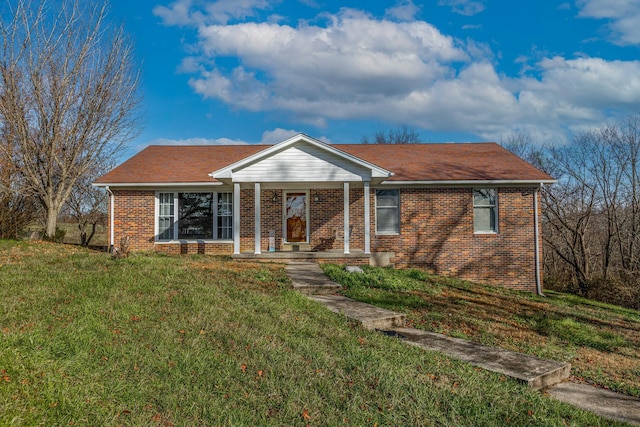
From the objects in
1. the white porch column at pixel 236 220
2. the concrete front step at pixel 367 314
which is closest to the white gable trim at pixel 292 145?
the white porch column at pixel 236 220

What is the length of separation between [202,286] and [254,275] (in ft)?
6.50

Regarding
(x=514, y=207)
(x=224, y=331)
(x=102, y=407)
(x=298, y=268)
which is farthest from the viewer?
(x=514, y=207)

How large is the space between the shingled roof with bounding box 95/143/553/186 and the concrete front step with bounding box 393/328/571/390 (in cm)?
874

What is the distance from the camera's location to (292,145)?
12.8 m

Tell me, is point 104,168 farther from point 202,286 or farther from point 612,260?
point 612,260

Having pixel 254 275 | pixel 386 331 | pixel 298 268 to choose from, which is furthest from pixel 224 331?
pixel 298 268

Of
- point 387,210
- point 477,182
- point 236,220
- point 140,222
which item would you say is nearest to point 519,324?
point 477,182

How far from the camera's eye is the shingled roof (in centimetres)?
1401

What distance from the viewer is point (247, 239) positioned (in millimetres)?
14352

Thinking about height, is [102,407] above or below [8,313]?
below

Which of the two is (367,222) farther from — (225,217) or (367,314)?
(367,314)

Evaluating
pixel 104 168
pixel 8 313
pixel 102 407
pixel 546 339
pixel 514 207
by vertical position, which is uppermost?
pixel 104 168

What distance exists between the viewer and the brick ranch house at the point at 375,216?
1394cm

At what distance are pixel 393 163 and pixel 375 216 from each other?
2335 mm
